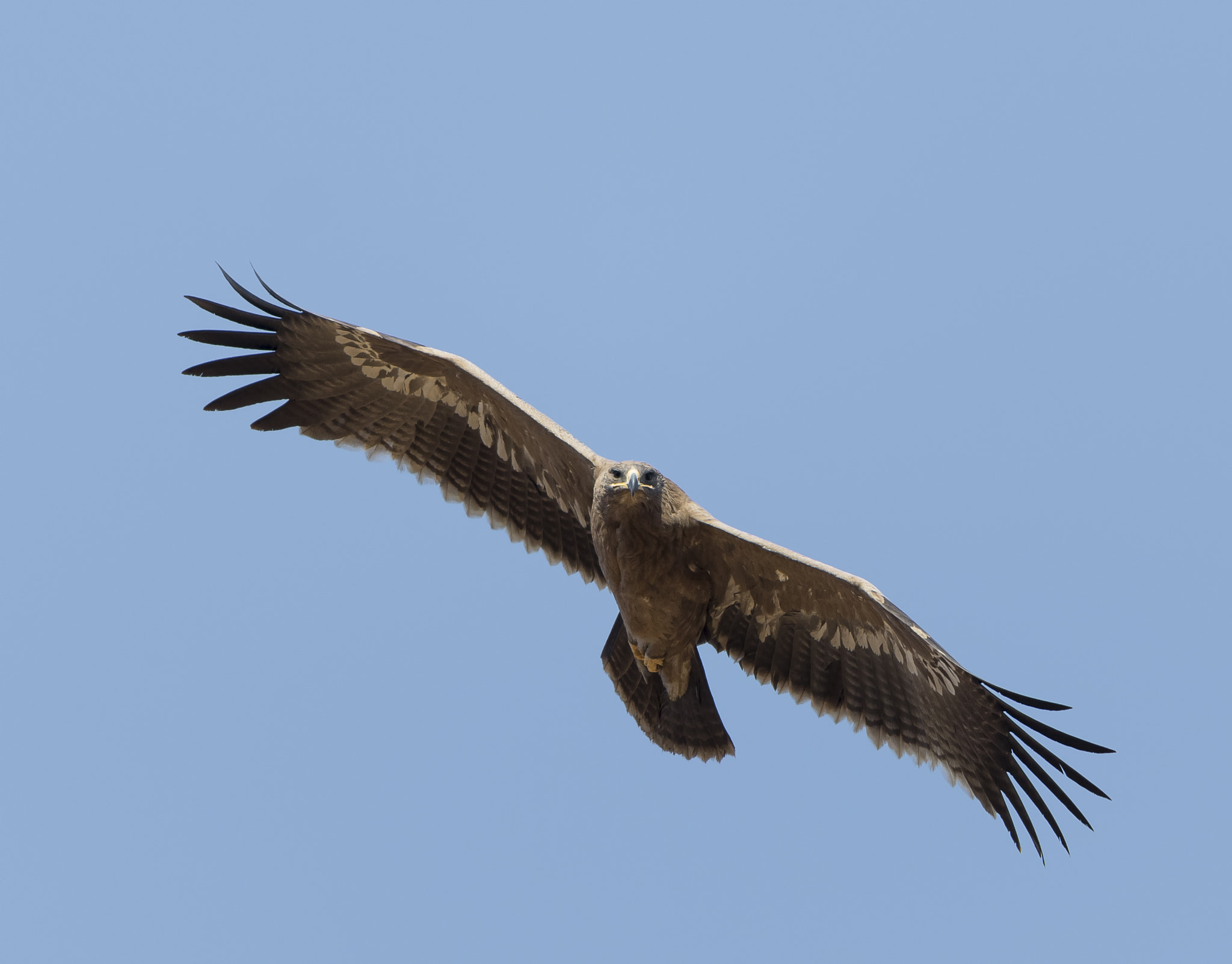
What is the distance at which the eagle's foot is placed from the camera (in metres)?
7.47

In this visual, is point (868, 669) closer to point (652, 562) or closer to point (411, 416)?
point (652, 562)

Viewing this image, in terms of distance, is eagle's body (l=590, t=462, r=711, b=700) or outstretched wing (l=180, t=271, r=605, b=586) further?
outstretched wing (l=180, t=271, r=605, b=586)

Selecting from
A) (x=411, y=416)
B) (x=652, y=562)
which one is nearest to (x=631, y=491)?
(x=652, y=562)

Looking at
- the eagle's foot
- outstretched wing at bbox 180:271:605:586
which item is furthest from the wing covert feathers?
outstretched wing at bbox 180:271:605:586

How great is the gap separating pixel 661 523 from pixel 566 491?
54.9 inches

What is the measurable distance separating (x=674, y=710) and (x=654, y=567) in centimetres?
136

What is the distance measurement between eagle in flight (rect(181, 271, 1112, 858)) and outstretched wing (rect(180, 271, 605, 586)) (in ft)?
0.04

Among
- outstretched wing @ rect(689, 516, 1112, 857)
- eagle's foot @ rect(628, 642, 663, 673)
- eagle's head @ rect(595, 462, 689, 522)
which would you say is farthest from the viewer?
eagle's foot @ rect(628, 642, 663, 673)

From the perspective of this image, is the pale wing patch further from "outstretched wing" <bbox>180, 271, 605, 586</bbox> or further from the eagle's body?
the eagle's body

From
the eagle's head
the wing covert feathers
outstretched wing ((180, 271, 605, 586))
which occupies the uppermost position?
outstretched wing ((180, 271, 605, 586))

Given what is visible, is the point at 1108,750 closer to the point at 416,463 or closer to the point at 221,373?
the point at 416,463

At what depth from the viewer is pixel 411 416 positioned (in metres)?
8.32

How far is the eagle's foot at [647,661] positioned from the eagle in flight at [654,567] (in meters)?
0.01

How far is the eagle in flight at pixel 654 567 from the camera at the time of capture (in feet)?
22.6
